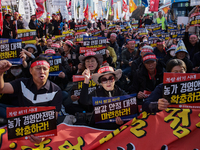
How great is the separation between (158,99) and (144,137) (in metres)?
0.55

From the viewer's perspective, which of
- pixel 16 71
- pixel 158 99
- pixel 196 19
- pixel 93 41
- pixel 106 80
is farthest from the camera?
pixel 196 19

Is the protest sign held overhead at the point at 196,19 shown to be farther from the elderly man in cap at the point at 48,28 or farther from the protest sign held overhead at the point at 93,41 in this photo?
the elderly man in cap at the point at 48,28

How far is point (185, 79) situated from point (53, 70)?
3725mm

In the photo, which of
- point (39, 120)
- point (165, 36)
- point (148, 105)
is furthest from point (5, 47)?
point (165, 36)

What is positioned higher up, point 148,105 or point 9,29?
point 9,29

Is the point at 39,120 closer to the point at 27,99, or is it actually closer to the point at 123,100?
the point at 27,99

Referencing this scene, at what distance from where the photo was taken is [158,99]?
2955 millimetres

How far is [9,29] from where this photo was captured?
378 inches

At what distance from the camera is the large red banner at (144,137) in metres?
2.60

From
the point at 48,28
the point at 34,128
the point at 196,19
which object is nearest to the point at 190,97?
the point at 34,128

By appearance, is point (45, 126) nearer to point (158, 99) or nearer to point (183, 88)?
point (158, 99)

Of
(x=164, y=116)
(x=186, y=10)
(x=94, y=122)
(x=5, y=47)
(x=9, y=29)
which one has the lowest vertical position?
(x=94, y=122)

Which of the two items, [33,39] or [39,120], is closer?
[39,120]

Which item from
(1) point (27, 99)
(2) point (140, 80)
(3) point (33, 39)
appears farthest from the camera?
(3) point (33, 39)
